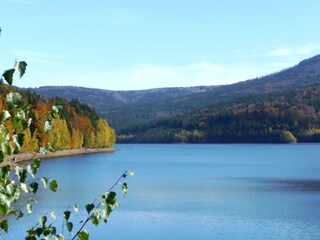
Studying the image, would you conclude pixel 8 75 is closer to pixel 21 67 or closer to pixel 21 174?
pixel 21 67

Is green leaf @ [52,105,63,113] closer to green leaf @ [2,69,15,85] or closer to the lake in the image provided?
green leaf @ [2,69,15,85]

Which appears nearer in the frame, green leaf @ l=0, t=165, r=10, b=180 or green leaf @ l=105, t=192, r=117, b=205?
green leaf @ l=0, t=165, r=10, b=180

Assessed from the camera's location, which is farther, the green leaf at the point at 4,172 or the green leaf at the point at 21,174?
the green leaf at the point at 21,174

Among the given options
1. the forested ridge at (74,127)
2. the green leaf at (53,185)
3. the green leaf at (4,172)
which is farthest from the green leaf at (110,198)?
the forested ridge at (74,127)

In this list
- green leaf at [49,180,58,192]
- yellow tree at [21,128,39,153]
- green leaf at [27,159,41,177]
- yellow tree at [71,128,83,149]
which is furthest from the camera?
yellow tree at [71,128,83,149]

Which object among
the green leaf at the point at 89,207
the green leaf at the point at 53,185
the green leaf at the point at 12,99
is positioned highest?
the green leaf at the point at 12,99

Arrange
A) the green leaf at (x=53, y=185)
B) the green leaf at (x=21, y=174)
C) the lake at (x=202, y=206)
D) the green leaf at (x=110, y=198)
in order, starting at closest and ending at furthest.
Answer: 1. the green leaf at (x=21, y=174)
2. the green leaf at (x=53, y=185)
3. the green leaf at (x=110, y=198)
4. the lake at (x=202, y=206)

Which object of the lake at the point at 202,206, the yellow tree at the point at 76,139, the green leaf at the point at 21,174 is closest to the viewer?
the green leaf at the point at 21,174

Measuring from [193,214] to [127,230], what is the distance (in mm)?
7952

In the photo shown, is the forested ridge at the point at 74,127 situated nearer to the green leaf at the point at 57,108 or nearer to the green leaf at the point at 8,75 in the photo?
the green leaf at the point at 57,108

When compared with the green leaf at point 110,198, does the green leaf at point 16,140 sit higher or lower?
higher

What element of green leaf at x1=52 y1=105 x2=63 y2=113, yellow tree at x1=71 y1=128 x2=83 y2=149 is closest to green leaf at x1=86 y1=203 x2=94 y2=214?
green leaf at x1=52 y1=105 x2=63 y2=113

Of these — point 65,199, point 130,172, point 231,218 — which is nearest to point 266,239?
point 231,218

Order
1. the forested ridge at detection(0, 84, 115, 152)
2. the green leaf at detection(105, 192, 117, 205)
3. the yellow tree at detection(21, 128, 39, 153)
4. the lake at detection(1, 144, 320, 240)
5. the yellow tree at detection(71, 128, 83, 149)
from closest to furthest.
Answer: the green leaf at detection(105, 192, 117, 205) < the lake at detection(1, 144, 320, 240) < the yellow tree at detection(21, 128, 39, 153) < the forested ridge at detection(0, 84, 115, 152) < the yellow tree at detection(71, 128, 83, 149)
